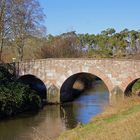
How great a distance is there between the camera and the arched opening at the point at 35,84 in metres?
36.2

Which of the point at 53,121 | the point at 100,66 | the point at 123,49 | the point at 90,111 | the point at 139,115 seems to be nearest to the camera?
the point at 139,115

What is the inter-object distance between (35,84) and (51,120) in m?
12.1

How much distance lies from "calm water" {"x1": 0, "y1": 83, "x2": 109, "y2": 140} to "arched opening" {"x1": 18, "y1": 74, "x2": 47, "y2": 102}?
2966 millimetres

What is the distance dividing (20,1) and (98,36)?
Answer: 996 inches

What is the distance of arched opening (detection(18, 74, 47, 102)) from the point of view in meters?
36.2

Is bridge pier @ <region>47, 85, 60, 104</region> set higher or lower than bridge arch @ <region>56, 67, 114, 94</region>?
lower

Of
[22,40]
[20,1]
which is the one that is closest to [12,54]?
[22,40]

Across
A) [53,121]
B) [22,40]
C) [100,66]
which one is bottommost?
[53,121]

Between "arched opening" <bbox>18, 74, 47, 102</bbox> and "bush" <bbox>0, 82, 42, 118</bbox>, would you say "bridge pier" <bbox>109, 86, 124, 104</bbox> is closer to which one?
"bush" <bbox>0, 82, 42, 118</bbox>

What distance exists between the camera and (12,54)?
4809 centimetres

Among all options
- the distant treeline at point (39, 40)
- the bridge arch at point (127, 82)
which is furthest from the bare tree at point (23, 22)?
the bridge arch at point (127, 82)

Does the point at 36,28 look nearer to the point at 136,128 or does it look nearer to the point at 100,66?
the point at 100,66

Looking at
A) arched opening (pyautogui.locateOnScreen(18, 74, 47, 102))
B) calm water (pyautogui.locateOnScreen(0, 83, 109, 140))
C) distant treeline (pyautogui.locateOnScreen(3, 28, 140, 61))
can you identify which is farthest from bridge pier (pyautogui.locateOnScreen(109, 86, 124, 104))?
distant treeline (pyautogui.locateOnScreen(3, 28, 140, 61))

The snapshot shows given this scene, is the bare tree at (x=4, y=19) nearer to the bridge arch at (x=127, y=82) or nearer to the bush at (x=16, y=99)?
the bush at (x=16, y=99)
